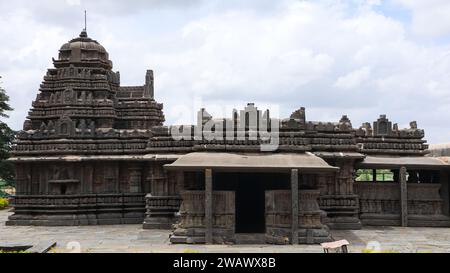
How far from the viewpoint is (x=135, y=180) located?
2391cm

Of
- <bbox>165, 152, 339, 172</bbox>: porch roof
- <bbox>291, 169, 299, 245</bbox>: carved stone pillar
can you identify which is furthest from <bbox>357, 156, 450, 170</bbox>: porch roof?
<bbox>291, 169, 299, 245</bbox>: carved stone pillar

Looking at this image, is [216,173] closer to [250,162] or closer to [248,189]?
[248,189]

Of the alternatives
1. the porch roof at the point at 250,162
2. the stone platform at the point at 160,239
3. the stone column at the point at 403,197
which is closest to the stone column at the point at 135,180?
the stone platform at the point at 160,239

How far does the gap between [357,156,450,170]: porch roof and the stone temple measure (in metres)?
0.04

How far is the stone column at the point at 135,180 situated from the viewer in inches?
939

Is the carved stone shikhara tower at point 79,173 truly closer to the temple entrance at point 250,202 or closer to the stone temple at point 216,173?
the stone temple at point 216,173

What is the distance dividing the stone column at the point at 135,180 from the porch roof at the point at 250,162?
6.53 meters

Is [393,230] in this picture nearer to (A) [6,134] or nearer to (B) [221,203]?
(B) [221,203]

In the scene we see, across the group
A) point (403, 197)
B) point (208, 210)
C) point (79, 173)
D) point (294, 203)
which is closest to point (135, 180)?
point (79, 173)

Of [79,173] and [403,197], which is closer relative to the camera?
[403,197]

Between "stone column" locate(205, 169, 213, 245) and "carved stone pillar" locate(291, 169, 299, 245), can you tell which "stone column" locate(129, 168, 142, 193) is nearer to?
"stone column" locate(205, 169, 213, 245)

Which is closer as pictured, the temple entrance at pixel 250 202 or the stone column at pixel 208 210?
the stone column at pixel 208 210

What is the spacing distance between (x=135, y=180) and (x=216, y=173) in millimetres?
4875
